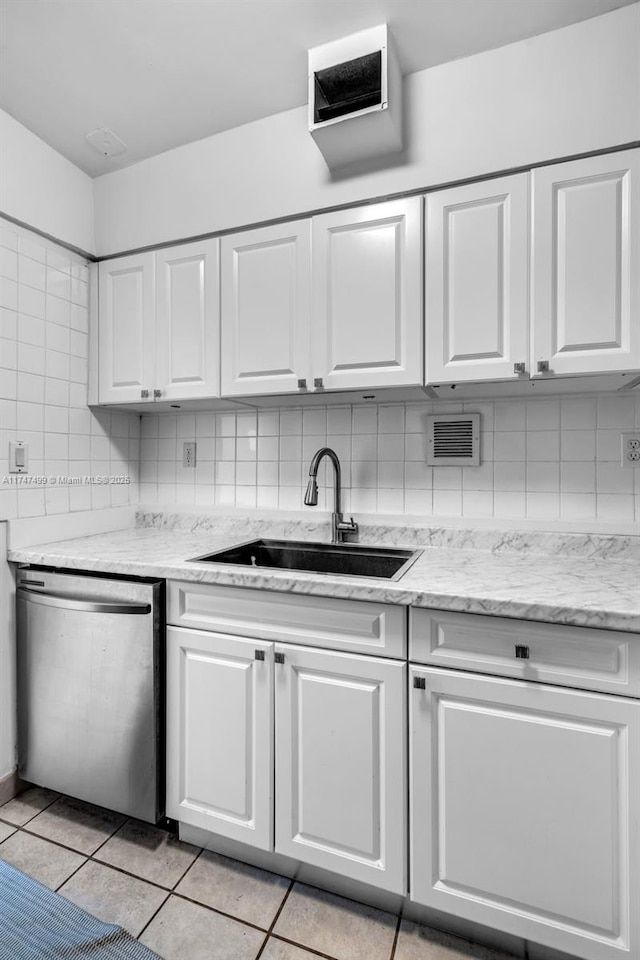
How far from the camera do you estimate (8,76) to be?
1.54 meters

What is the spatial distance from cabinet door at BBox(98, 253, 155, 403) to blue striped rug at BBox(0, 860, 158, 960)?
62.2 inches

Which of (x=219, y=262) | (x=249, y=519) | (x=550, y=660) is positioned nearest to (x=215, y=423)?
(x=249, y=519)

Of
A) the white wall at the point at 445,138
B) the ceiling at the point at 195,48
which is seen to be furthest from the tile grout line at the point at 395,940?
the ceiling at the point at 195,48

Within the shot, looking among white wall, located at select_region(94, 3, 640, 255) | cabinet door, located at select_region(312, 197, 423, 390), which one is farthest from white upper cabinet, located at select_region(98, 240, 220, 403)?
cabinet door, located at select_region(312, 197, 423, 390)

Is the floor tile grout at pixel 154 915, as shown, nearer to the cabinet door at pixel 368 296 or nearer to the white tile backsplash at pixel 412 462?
the white tile backsplash at pixel 412 462

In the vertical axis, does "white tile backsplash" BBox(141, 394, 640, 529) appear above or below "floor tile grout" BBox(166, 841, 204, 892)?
above

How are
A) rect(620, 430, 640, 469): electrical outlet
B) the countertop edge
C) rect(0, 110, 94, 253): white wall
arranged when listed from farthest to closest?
rect(0, 110, 94, 253): white wall → rect(620, 430, 640, 469): electrical outlet → the countertop edge

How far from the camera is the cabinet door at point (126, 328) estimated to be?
6.31ft

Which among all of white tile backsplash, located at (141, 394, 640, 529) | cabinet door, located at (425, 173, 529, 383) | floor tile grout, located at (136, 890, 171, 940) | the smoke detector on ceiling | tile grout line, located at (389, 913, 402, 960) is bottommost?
tile grout line, located at (389, 913, 402, 960)

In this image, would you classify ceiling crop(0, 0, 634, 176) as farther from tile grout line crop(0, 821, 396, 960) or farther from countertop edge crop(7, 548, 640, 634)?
tile grout line crop(0, 821, 396, 960)

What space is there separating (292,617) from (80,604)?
0.74 metres

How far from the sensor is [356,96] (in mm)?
1453

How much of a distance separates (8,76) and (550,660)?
7.85 feet

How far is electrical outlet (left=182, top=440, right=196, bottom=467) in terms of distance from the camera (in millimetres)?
2223
